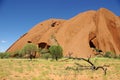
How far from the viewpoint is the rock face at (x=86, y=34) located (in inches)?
3487

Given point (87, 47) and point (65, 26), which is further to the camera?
point (65, 26)

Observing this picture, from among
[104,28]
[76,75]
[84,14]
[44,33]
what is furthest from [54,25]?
[76,75]

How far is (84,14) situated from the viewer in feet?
327

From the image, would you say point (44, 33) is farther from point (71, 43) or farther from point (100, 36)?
point (100, 36)

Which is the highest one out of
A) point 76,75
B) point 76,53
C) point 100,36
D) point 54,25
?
point 54,25

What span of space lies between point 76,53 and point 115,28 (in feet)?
82.2

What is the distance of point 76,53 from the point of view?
8169cm

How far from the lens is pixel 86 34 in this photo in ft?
297

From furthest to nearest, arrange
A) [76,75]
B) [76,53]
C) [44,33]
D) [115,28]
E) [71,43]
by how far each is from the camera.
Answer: [44,33]
[115,28]
[71,43]
[76,53]
[76,75]

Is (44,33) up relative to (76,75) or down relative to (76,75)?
up

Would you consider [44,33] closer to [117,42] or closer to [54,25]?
[54,25]

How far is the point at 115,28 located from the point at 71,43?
803 inches

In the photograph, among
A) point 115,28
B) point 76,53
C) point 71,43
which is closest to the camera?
point 76,53

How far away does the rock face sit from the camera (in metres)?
88.6
